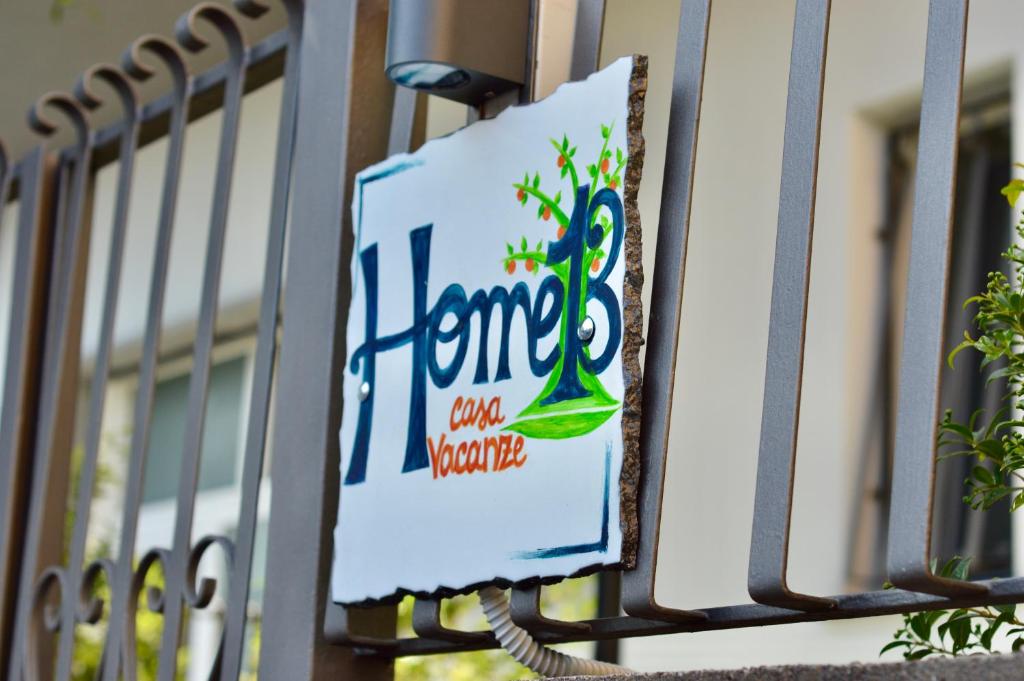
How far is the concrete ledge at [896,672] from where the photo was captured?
754mm

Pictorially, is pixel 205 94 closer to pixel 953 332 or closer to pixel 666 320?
pixel 666 320

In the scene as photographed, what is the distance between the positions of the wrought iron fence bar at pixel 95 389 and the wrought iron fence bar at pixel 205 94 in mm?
48

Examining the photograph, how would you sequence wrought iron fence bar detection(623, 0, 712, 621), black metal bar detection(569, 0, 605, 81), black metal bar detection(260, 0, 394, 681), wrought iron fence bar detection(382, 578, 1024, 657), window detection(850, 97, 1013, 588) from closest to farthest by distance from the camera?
wrought iron fence bar detection(382, 578, 1024, 657) → wrought iron fence bar detection(623, 0, 712, 621) → black metal bar detection(569, 0, 605, 81) → black metal bar detection(260, 0, 394, 681) → window detection(850, 97, 1013, 588)

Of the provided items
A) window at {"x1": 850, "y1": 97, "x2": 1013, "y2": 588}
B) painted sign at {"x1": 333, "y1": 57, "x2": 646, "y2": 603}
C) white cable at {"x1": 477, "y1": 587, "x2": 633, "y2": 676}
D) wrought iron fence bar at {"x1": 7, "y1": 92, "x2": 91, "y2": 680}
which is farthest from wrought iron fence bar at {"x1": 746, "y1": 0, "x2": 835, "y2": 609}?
window at {"x1": 850, "y1": 97, "x2": 1013, "y2": 588}

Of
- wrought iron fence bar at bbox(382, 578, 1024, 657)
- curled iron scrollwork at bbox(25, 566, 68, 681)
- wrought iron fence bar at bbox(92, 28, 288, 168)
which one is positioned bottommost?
curled iron scrollwork at bbox(25, 566, 68, 681)

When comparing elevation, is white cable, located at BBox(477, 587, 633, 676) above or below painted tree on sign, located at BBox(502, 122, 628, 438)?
below

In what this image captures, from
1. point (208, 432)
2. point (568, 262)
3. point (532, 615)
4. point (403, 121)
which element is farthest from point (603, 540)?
point (208, 432)

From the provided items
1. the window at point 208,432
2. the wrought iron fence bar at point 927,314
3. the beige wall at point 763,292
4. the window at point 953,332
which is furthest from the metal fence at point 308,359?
the window at point 208,432

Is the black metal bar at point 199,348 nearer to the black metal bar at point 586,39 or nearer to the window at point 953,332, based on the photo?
the black metal bar at point 586,39

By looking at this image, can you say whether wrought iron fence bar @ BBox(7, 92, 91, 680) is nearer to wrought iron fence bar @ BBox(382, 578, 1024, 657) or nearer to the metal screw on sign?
wrought iron fence bar @ BBox(382, 578, 1024, 657)

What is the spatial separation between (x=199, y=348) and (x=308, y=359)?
0.24m

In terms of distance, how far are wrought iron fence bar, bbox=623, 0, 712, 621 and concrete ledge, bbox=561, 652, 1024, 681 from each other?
0.08 m

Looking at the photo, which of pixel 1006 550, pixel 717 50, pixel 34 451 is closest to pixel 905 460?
pixel 34 451

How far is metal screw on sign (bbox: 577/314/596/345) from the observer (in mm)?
1086
